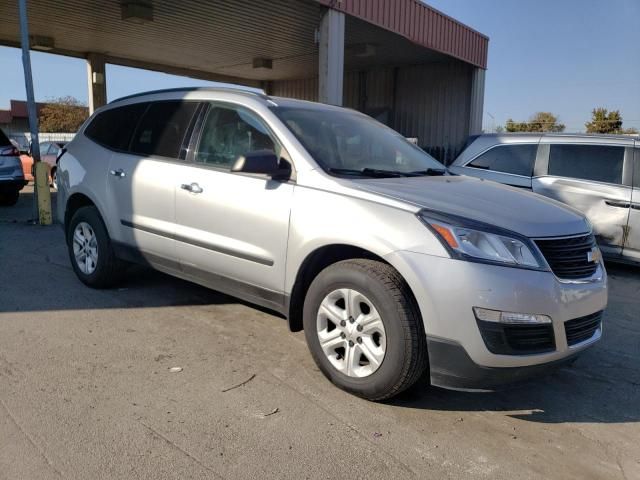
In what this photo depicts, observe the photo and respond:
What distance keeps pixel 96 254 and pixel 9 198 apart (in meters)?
8.23

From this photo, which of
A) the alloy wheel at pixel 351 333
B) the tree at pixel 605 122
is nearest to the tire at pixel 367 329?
the alloy wheel at pixel 351 333

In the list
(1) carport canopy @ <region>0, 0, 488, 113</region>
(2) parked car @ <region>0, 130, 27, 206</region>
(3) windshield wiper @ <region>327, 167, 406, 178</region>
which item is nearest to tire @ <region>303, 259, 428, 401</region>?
(3) windshield wiper @ <region>327, 167, 406, 178</region>

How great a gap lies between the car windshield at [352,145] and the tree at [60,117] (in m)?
41.7

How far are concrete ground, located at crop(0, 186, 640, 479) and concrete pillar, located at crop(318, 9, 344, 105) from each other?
23.4 feet

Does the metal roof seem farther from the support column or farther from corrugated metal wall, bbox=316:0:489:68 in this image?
the support column

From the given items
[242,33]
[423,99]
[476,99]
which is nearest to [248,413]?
[242,33]

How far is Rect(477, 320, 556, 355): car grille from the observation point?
2777mm

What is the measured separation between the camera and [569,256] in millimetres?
3107

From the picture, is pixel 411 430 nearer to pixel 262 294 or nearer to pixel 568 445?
pixel 568 445

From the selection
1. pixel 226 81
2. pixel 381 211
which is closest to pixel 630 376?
pixel 381 211

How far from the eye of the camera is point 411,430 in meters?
2.94

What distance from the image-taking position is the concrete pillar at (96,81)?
17.4 metres

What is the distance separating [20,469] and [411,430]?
6.22 ft

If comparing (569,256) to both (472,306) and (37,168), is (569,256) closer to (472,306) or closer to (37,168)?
(472,306)
